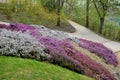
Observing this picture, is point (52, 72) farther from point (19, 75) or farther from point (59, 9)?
point (59, 9)

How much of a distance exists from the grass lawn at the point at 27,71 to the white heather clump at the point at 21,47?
50cm

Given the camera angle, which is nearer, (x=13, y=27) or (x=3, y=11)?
(x=13, y=27)

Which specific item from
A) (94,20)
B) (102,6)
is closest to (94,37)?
(102,6)

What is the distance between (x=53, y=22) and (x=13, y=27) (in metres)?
10.6

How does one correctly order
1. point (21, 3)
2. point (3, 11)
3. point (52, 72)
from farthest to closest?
point (21, 3) < point (3, 11) < point (52, 72)

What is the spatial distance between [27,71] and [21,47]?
1958 millimetres

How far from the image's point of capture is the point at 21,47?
8906 millimetres

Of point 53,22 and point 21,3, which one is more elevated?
point 21,3

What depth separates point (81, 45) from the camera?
44.2 feet

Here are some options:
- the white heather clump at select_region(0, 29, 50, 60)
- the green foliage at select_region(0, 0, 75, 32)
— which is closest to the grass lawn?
the white heather clump at select_region(0, 29, 50, 60)

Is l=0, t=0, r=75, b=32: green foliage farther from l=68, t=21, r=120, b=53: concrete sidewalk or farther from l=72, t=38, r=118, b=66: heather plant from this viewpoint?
l=72, t=38, r=118, b=66: heather plant

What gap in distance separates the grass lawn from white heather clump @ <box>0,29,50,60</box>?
50cm

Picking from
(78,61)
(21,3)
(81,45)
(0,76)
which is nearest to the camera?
(0,76)

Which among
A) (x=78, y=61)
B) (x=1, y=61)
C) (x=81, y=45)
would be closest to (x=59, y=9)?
(x=81, y=45)
